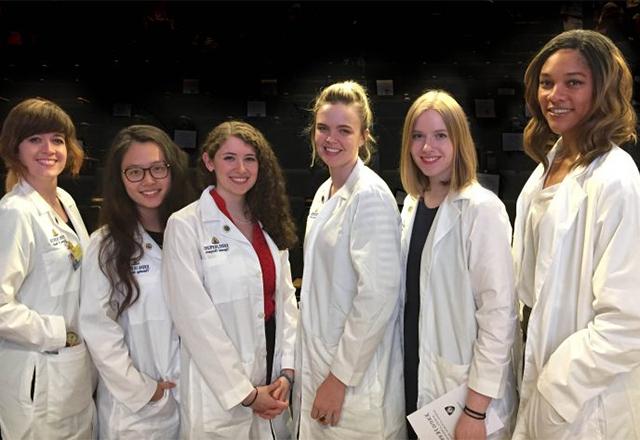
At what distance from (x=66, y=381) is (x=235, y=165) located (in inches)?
37.4

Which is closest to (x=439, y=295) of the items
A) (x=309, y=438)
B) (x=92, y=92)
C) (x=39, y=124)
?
(x=309, y=438)

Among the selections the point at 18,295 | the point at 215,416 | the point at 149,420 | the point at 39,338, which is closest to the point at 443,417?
the point at 215,416

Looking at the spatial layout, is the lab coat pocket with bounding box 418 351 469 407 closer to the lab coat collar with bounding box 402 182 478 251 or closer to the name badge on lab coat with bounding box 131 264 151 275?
the lab coat collar with bounding box 402 182 478 251

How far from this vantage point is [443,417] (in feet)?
4.94

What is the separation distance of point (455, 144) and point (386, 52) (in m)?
3.93

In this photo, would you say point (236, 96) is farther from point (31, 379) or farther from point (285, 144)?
point (31, 379)

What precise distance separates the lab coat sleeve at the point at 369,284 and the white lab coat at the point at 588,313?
16.2 inches

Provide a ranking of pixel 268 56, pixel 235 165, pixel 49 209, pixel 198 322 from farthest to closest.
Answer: pixel 268 56, pixel 49 209, pixel 235 165, pixel 198 322

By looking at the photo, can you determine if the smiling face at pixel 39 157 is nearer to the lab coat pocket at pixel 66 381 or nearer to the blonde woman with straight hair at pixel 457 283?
the lab coat pocket at pixel 66 381

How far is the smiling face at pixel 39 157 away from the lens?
1.89m

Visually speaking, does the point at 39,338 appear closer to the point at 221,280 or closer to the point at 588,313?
the point at 221,280

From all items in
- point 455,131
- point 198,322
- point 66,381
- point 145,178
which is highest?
point 455,131

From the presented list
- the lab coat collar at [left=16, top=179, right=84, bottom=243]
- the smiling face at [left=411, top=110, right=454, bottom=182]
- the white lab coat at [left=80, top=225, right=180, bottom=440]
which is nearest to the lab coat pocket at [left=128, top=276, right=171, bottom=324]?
the white lab coat at [left=80, top=225, right=180, bottom=440]

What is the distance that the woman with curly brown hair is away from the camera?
5.43 feet
